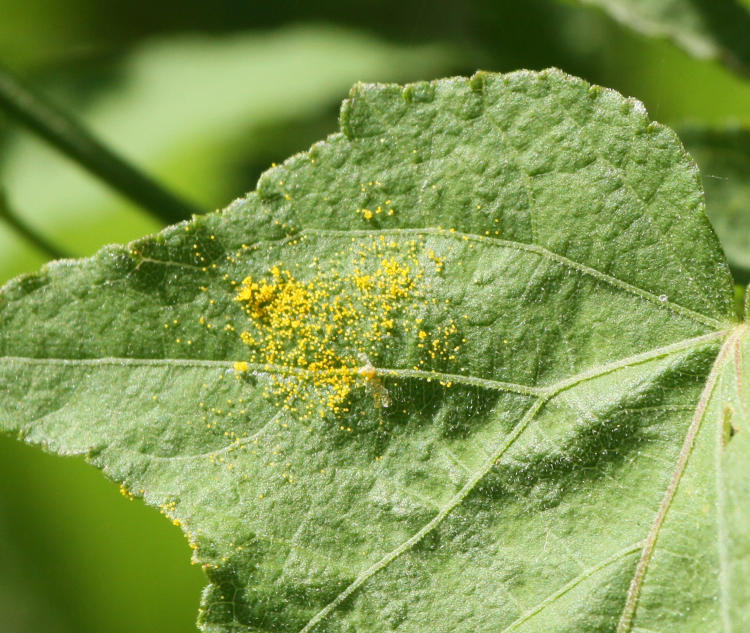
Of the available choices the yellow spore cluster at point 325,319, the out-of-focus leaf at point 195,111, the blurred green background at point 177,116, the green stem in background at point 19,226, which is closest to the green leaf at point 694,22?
the blurred green background at point 177,116

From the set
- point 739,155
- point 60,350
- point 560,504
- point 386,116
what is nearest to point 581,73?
point 739,155

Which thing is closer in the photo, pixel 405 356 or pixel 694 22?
pixel 405 356

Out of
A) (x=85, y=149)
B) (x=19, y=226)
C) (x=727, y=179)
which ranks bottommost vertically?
(x=727, y=179)

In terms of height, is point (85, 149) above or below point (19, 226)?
above

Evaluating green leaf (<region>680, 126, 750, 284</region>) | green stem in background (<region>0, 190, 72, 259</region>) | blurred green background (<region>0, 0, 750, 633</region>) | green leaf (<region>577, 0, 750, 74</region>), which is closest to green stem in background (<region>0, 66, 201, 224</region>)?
green stem in background (<region>0, 190, 72, 259</region>)

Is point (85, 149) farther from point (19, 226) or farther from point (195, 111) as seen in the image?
point (195, 111)

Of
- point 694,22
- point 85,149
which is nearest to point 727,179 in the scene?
point 694,22

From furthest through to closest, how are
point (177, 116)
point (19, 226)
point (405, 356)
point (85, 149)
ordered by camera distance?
point (177, 116) < point (85, 149) < point (19, 226) < point (405, 356)
